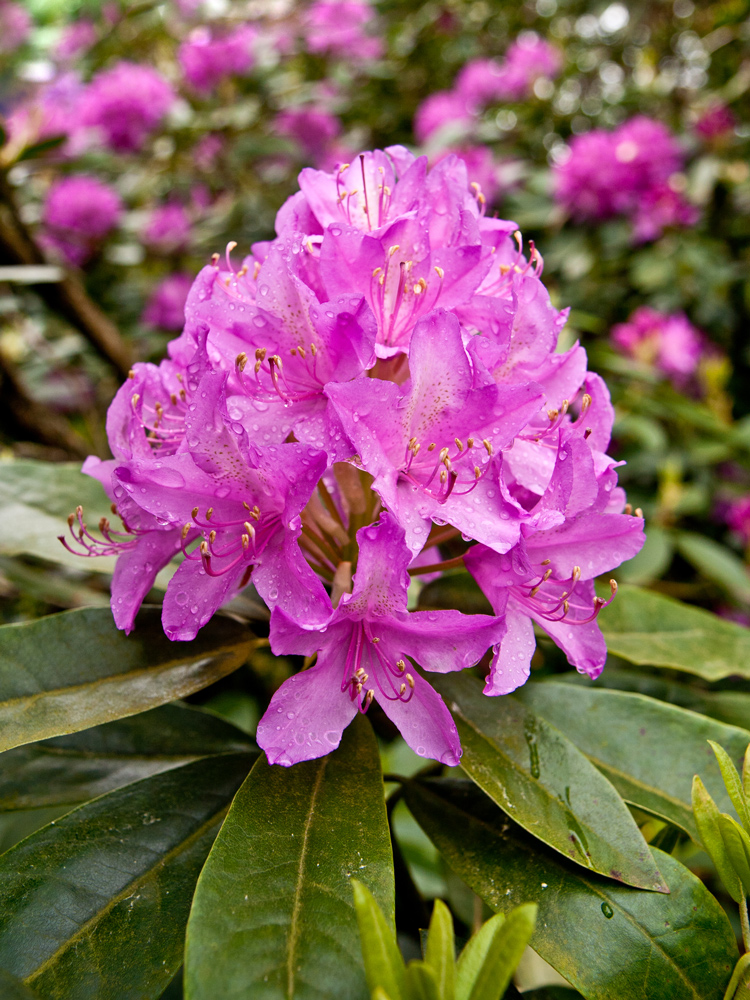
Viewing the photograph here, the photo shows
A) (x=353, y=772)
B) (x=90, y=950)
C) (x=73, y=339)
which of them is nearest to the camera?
(x=90, y=950)

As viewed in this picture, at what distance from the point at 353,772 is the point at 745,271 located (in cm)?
337

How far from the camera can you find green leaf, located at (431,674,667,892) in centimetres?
75

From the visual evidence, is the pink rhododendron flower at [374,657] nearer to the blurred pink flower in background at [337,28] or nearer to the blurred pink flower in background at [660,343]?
the blurred pink flower in background at [660,343]

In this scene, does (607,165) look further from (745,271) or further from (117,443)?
(117,443)

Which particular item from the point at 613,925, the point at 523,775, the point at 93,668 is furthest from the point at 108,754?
the point at 613,925

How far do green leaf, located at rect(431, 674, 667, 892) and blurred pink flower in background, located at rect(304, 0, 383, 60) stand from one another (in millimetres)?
3777

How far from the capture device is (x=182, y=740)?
109cm

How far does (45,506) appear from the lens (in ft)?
3.81

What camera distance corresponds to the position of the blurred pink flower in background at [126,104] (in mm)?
3072

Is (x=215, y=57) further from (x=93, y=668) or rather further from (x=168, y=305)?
(x=93, y=668)

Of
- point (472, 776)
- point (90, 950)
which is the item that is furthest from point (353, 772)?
point (90, 950)

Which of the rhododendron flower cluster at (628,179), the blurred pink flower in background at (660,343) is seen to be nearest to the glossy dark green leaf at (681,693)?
the blurred pink flower in background at (660,343)

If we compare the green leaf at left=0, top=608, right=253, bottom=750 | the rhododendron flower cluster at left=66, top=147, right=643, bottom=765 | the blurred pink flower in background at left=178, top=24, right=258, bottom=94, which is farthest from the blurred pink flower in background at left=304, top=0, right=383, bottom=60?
the green leaf at left=0, top=608, right=253, bottom=750

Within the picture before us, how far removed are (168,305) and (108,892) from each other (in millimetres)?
2548
